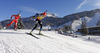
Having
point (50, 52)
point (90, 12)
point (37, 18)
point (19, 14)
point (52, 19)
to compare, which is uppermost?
point (90, 12)

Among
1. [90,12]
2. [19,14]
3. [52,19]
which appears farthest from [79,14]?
[19,14]

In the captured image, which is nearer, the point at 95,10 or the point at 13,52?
the point at 13,52

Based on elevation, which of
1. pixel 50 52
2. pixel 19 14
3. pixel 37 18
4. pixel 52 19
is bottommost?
pixel 50 52

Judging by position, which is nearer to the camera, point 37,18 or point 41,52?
point 41,52

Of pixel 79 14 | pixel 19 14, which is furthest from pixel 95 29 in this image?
pixel 79 14

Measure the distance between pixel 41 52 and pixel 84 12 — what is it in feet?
554

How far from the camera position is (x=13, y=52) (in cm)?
224

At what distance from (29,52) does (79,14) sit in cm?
16257

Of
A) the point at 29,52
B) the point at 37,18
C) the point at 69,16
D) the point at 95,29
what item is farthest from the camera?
the point at 69,16

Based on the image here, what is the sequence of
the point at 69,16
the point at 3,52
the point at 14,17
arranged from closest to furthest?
the point at 3,52 → the point at 14,17 → the point at 69,16

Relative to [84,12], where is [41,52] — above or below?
below

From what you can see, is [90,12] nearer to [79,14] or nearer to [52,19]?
[79,14]

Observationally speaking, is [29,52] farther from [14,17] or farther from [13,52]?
[14,17]

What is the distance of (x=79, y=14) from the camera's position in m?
151
